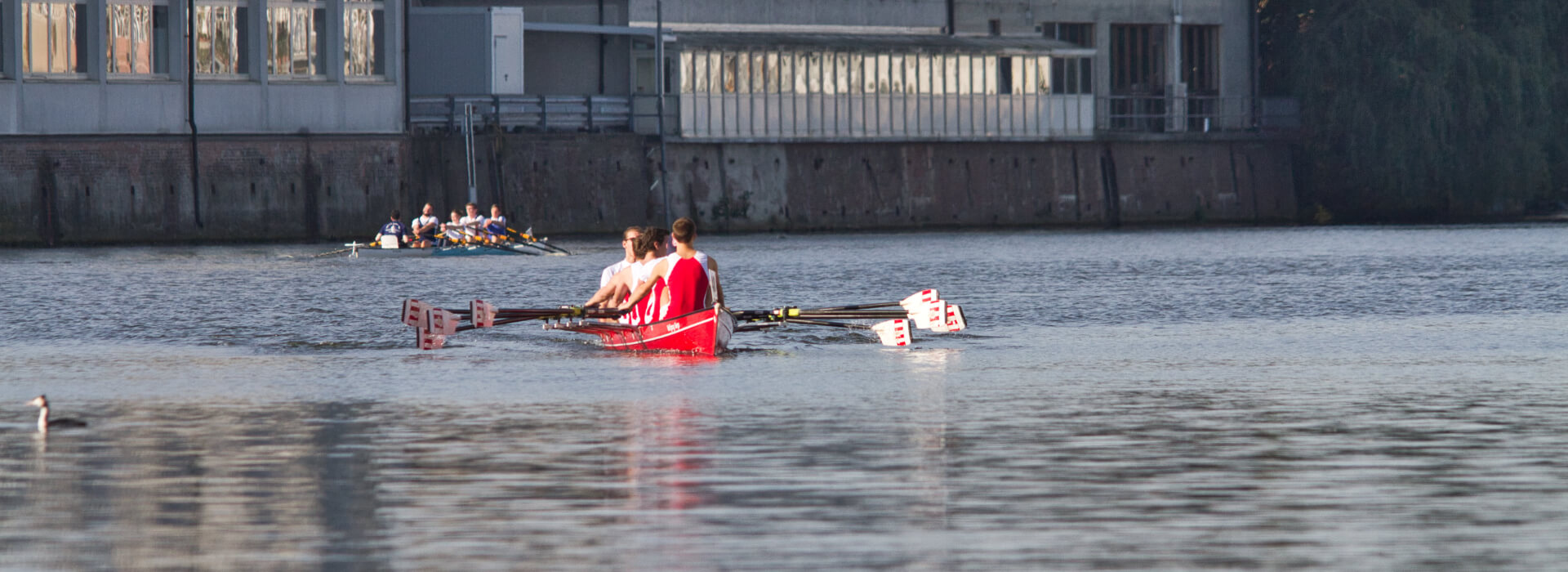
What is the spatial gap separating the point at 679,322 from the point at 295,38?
37.0 meters

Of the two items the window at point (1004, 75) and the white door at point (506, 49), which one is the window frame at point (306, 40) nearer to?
the white door at point (506, 49)

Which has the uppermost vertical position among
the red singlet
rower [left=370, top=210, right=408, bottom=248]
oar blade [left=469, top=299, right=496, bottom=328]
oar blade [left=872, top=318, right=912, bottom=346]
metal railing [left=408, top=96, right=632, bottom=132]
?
metal railing [left=408, top=96, right=632, bottom=132]

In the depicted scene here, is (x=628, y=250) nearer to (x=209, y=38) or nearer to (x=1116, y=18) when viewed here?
(x=209, y=38)

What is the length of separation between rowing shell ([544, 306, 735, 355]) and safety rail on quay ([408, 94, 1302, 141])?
35.1 metres

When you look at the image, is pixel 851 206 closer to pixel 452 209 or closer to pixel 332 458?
pixel 452 209

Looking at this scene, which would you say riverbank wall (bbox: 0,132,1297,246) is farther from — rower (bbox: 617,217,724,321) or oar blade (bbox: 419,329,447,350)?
rower (bbox: 617,217,724,321)

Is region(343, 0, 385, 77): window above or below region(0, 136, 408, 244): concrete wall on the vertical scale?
above

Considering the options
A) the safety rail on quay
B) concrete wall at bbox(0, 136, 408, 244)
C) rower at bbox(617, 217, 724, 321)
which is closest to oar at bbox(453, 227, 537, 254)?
concrete wall at bbox(0, 136, 408, 244)

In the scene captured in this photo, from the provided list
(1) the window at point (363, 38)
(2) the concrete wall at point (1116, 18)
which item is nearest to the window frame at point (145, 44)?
(1) the window at point (363, 38)

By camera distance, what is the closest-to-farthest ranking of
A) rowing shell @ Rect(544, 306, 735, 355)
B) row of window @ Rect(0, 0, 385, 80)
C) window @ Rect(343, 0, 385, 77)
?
rowing shell @ Rect(544, 306, 735, 355), row of window @ Rect(0, 0, 385, 80), window @ Rect(343, 0, 385, 77)

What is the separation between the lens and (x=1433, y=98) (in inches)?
2931

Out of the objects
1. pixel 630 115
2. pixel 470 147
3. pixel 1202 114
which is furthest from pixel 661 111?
pixel 1202 114

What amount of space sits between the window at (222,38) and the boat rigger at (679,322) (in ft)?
107

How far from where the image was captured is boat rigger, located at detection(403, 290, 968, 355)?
977 inches
